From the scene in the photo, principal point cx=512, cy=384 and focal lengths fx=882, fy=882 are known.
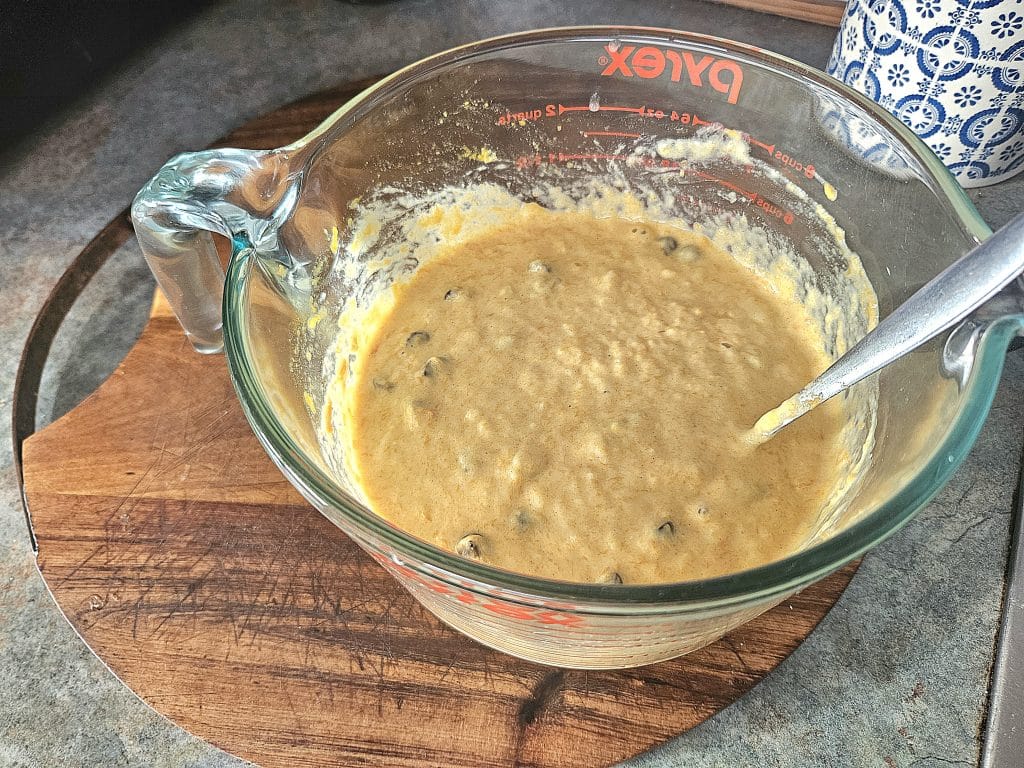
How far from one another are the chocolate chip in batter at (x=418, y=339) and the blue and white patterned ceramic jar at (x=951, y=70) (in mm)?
907

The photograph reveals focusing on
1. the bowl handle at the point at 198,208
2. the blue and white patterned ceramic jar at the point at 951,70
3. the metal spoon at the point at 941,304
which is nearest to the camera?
the metal spoon at the point at 941,304

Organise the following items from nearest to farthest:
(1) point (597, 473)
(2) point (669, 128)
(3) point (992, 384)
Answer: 1. (3) point (992, 384)
2. (1) point (597, 473)
3. (2) point (669, 128)

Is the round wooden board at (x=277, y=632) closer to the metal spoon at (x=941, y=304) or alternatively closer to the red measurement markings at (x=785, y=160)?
the metal spoon at (x=941, y=304)

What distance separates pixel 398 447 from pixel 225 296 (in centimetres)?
31

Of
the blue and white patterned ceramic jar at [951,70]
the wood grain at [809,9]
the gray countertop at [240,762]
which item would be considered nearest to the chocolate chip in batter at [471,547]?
the gray countertop at [240,762]

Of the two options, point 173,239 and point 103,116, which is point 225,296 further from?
point 103,116

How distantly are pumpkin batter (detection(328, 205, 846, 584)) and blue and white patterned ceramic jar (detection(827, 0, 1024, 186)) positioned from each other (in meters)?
0.49

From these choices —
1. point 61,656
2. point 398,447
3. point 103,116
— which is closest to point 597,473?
point 398,447

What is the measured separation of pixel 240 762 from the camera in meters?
1.10

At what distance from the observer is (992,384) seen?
30.1 inches

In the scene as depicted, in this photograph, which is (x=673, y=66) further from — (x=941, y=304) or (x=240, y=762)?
(x=240, y=762)

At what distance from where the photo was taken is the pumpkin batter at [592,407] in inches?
38.9

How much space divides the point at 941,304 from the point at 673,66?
0.54m

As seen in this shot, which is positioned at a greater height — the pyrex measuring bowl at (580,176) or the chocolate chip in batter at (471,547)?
the pyrex measuring bowl at (580,176)
